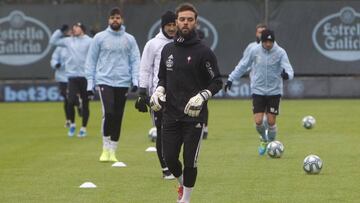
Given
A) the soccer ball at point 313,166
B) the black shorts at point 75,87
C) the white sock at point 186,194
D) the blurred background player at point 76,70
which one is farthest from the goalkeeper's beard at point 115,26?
the black shorts at point 75,87

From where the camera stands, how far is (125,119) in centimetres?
2630

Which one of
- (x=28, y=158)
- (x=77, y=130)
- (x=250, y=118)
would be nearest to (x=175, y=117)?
(x=28, y=158)

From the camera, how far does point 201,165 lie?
50.3ft

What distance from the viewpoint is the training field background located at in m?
12.1

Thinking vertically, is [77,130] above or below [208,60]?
below

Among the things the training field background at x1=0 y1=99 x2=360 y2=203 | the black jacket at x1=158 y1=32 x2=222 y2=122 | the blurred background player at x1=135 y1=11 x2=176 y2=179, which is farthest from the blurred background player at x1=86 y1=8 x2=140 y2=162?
the black jacket at x1=158 y1=32 x2=222 y2=122

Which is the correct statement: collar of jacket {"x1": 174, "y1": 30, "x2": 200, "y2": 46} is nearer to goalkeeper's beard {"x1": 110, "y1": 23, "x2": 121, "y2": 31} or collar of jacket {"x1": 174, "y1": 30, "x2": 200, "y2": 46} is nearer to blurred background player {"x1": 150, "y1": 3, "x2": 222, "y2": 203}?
blurred background player {"x1": 150, "y1": 3, "x2": 222, "y2": 203}

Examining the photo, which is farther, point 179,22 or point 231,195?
point 231,195

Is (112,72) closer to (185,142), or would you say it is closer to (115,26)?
(115,26)

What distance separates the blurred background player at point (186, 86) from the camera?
35.3ft

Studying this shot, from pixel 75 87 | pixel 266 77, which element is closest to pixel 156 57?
pixel 266 77

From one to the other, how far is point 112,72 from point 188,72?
496 centimetres

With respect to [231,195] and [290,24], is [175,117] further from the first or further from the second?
[290,24]

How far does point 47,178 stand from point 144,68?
6.55 feet
